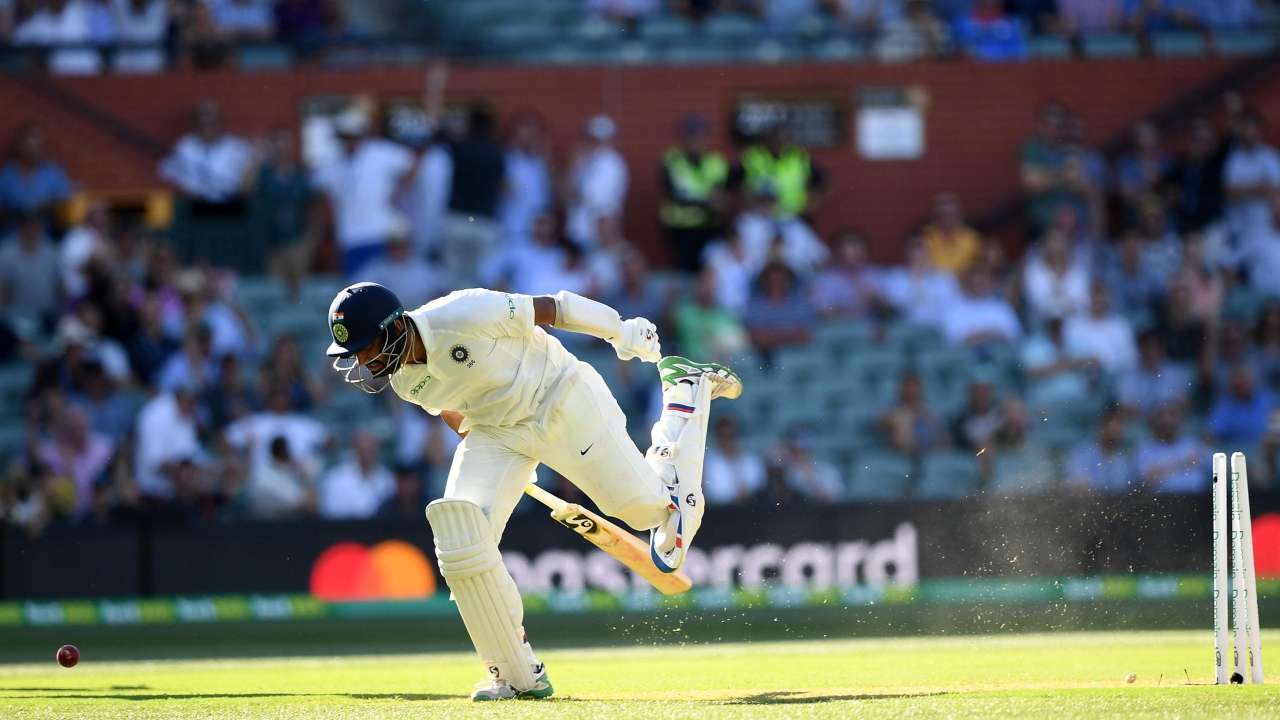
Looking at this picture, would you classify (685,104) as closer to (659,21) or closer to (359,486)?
(659,21)

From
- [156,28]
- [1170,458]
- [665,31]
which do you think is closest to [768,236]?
[665,31]

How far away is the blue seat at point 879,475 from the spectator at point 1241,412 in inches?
92.0

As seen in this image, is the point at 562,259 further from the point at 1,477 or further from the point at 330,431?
the point at 1,477

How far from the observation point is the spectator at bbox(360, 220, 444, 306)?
1408cm

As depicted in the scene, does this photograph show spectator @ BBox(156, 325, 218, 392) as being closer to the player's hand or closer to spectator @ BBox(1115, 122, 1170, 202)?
the player's hand

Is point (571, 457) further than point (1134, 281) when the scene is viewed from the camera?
No

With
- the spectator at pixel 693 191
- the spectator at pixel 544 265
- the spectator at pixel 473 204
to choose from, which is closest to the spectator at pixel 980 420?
the spectator at pixel 693 191

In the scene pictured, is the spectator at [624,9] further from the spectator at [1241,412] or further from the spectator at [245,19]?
the spectator at [1241,412]

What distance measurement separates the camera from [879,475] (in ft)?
43.3

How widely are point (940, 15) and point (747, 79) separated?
1.89 metres

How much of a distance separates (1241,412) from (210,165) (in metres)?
8.44

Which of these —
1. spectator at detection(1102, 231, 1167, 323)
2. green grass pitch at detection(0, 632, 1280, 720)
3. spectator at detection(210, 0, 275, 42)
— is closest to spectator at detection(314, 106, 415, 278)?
spectator at detection(210, 0, 275, 42)

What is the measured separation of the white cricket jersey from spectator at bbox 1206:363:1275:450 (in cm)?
717

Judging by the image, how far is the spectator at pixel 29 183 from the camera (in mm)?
14969
